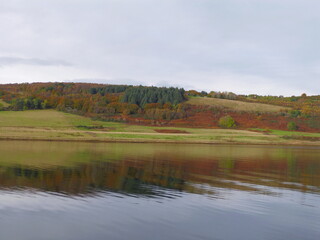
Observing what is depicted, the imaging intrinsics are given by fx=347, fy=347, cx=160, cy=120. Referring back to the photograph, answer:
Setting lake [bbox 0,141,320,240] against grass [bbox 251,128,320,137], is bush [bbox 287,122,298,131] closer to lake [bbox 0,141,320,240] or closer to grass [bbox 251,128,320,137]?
grass [bbox 251,128,320,137]

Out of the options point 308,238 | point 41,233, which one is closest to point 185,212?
point 308,238

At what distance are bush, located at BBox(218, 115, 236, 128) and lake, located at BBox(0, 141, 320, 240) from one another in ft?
177

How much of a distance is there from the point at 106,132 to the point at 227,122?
101ft

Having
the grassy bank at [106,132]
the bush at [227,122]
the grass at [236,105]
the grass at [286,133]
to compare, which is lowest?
the grassy bank at [106,132]

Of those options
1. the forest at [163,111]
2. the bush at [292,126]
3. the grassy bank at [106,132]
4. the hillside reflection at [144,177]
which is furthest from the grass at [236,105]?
the hillside reflection at [144,177]

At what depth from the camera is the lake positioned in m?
10.5

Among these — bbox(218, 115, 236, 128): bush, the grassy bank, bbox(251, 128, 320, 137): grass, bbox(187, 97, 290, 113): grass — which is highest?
bbox(187, 97, 290, 113): grass

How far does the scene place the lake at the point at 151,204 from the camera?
34.4ft

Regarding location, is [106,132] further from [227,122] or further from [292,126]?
[292,126]

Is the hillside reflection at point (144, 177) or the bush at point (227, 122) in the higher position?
the bush at point (227, 122)

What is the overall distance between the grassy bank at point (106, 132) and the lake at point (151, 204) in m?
30.5

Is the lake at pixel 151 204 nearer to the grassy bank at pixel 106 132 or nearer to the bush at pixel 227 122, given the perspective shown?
the grassy bank at pixel 106 132

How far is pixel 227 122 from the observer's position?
7700 centimetres

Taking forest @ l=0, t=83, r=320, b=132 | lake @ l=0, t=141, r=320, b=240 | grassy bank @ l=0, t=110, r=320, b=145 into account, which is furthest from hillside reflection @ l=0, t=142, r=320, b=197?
forest @ l=0, t=83, r=320, b=132
